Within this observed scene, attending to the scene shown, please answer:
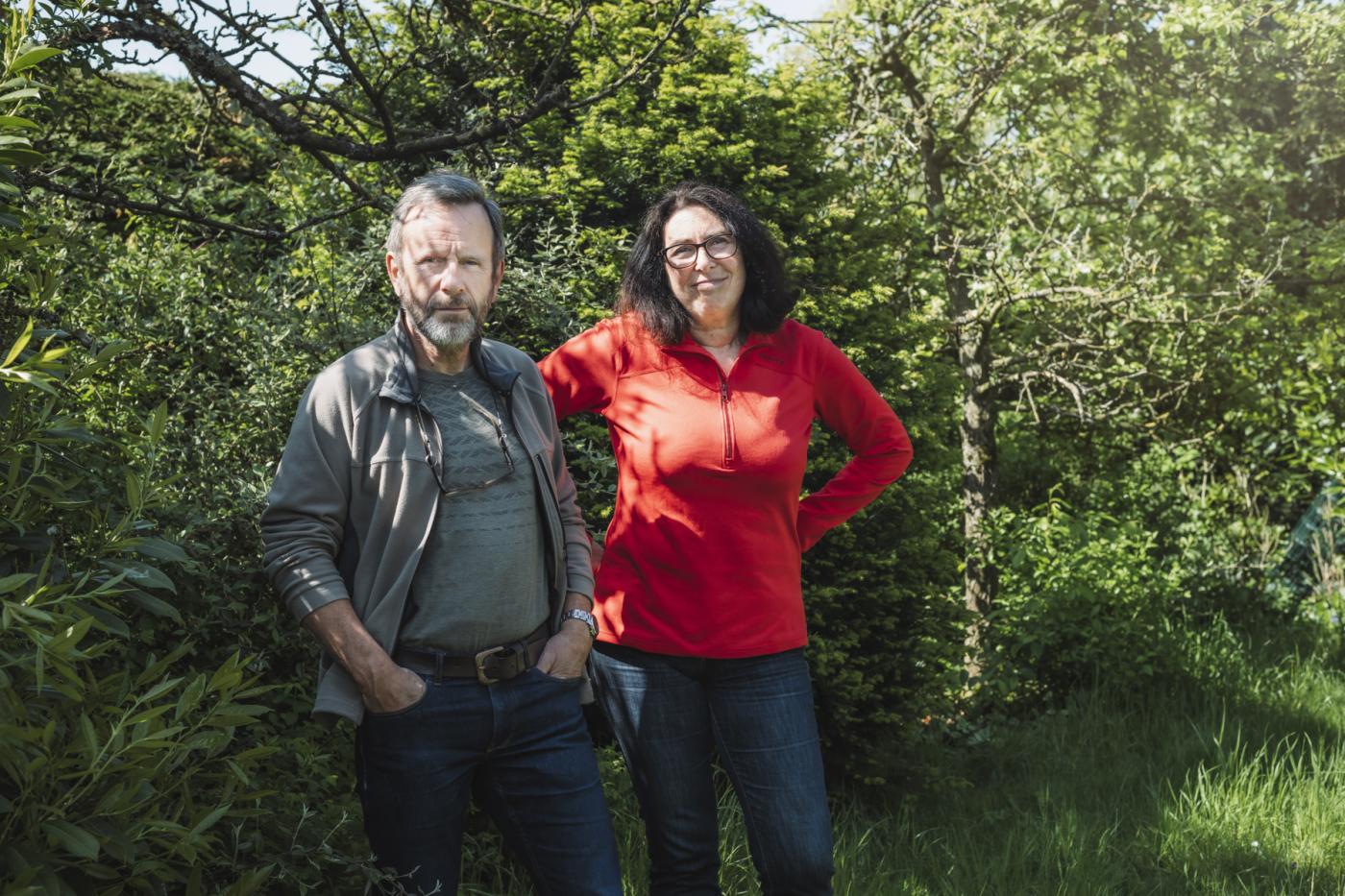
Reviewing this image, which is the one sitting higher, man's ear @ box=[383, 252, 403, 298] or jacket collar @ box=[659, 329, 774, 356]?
man's ear @ box=[383, 252, 403, 298]

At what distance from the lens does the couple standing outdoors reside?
230 cm

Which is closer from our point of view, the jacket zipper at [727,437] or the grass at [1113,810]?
the jacket zipper at [727,437]

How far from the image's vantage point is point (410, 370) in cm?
240

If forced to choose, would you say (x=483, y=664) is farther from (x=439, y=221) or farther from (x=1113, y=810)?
(x=1113, y=810)

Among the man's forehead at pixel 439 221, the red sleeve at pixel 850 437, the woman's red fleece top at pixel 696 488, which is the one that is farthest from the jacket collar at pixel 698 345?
the man's forehead at pixel 439 221

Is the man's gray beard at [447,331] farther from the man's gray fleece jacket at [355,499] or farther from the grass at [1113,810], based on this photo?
the grass at [1113,810]

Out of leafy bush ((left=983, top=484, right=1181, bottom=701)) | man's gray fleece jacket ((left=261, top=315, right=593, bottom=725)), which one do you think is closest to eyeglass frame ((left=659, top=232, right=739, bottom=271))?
man's gray fleece jacket ((left=261, top=315, right=593, bottom=725))

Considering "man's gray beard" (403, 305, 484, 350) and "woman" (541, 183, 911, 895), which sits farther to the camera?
"woman" (541, 183, 911, 895)

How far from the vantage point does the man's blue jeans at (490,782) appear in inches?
90.7

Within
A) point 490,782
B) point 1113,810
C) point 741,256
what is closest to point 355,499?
point 490,782

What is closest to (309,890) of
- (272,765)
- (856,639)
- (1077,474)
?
(272,765)

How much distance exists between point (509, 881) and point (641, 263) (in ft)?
6.42

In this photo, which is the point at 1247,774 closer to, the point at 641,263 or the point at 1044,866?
the point at 1044,866

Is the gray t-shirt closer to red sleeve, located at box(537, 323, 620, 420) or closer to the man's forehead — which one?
the man's forehead
